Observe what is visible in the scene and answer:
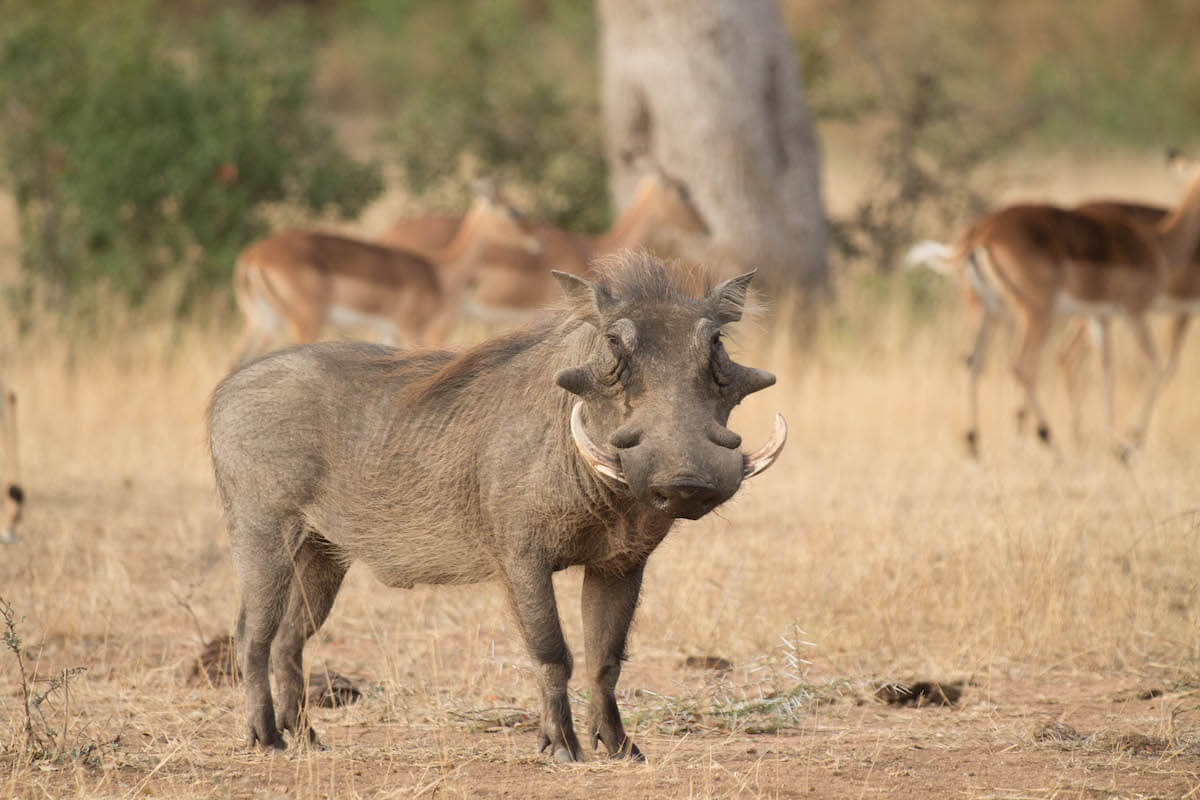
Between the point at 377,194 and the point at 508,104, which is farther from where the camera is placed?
the point at 508,104

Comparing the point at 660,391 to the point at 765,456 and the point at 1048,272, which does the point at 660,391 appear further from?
the point at 1048,272

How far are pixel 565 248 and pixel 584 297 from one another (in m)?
8.07

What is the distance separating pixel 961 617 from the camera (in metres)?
5.82

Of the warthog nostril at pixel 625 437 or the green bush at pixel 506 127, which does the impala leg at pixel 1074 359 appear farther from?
the warthog nostril at pixel 625 437

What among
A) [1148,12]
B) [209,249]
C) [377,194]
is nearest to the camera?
[209,249]

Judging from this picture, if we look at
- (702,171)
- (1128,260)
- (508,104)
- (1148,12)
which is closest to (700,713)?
(1128,260)

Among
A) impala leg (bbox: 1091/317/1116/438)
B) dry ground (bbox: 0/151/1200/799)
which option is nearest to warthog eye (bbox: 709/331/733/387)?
dry ground (bbox: 0/151/1200/799)

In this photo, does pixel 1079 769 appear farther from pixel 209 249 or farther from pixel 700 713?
pixel 209 249

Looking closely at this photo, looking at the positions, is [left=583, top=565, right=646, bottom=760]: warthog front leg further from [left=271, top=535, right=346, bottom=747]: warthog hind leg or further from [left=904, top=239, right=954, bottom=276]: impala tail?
[left=904, top=239, right=954, bottom=276]: impala tail

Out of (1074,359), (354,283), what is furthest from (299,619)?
(1074,359)

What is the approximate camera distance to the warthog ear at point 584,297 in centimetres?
395

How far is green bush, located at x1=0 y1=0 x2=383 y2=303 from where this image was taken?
40.4 ft

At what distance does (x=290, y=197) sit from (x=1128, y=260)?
696cm

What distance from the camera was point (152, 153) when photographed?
1227cm
